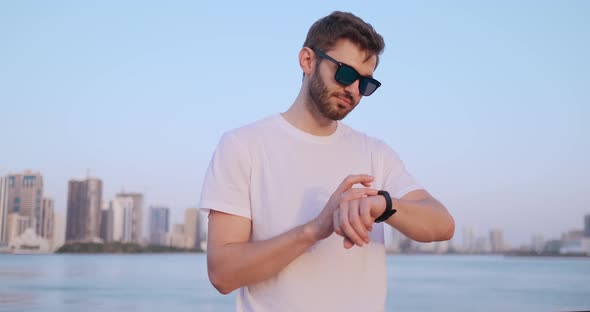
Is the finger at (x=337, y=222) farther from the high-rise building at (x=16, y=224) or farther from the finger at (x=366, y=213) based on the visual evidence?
the high-rise building at (x=16, y=224)

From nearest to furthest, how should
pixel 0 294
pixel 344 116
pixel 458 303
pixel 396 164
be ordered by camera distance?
pixel 344 116
pixel 396 164
pixel 458 303
pixel 0 294

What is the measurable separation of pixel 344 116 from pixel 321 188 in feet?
0.53

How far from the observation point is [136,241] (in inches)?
3155

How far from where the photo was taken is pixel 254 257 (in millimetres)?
1069

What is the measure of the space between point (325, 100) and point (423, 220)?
32 centimetres

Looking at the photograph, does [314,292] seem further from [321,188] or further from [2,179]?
[2,179]

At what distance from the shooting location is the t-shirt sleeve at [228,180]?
1158mm

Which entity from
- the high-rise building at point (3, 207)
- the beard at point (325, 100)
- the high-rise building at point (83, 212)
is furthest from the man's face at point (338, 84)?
the high-rise building at point (83, 212)

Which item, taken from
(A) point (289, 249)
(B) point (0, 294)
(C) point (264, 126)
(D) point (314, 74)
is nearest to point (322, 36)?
(D) point (314, 74)

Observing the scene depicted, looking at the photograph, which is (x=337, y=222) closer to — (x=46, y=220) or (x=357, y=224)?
(x=357, y=224)

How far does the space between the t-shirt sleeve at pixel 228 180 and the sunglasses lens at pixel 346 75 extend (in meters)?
0.25

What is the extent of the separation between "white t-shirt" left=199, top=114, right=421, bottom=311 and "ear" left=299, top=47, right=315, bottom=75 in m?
0.12

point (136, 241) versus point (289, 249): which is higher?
point (289, 249)

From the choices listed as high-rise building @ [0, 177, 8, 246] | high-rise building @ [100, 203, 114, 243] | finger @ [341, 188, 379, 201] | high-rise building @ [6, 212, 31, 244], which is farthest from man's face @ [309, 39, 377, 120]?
high-rise building @ [100, 203, 114, 243]
